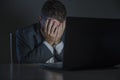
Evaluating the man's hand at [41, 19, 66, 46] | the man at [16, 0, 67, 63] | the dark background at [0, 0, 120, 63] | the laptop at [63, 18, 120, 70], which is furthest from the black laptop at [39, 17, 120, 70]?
the dark background at [0, 0, 120, 63]

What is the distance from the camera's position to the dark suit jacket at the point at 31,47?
2.44 m

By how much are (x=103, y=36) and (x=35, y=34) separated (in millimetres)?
1238

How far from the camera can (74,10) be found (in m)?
3.66

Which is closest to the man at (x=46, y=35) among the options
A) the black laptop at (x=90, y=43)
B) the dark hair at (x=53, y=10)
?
the dark hair at (x=53, y=10)

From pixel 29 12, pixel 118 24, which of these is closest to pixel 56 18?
pixel 29 12

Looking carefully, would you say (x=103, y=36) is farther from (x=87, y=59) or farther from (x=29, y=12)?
(x=29, y=12)

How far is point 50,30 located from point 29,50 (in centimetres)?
31

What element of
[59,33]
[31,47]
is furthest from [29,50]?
[59,33]

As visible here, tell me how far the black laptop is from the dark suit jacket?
79 cm

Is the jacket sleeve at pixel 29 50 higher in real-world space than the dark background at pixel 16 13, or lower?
lower

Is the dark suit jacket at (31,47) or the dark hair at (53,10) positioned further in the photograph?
the dark hair at (53,10)

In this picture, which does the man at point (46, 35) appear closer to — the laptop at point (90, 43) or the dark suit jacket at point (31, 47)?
the dark suit jacket at point (31, 47)

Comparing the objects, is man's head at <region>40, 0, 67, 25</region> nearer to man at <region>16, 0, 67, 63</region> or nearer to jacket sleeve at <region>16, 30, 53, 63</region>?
man at <region>16, 0, 67, 63</region>

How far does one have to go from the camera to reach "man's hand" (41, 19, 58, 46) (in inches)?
107
